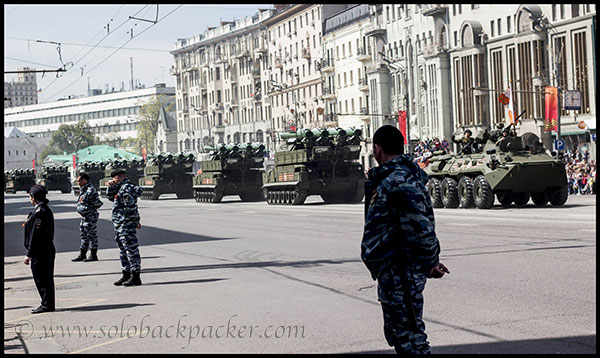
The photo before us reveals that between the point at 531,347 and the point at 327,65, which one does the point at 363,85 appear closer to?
the point at 327,65

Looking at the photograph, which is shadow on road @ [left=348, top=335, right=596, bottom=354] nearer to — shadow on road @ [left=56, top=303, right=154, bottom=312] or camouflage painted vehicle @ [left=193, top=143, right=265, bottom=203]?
shadow on road @ [left=56, top=303, right=154, bottom=312]

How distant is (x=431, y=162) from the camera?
36.4 metres

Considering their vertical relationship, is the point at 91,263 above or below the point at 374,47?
below

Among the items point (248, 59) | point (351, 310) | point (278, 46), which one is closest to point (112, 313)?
point (351, 310)

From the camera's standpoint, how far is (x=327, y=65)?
106m

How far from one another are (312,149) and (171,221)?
10.5m

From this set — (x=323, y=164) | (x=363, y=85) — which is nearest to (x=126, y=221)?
(x=323, y=164)

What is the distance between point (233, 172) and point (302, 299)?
4263 centimetres

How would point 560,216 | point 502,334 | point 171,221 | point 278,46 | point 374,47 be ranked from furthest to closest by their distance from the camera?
point 278,46
point 374,47
point 171,221
point 560,216
point 502,334

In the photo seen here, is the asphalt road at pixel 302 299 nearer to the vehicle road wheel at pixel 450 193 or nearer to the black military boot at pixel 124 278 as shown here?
the black military boot at pixel 124 278

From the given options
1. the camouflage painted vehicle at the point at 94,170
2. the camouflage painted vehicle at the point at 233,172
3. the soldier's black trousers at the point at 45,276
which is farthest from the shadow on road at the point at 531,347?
the camouflage painted vehicle at the point at 94,170

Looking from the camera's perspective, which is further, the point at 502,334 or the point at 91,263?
the point at 91,263

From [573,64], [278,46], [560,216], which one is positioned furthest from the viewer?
[278,46]

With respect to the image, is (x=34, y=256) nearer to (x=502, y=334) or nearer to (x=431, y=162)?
(x=502, y=334)
